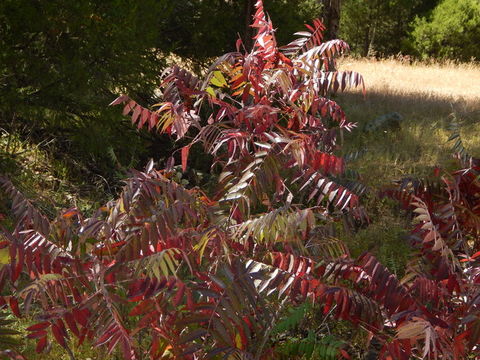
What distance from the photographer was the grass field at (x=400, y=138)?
16.5ft

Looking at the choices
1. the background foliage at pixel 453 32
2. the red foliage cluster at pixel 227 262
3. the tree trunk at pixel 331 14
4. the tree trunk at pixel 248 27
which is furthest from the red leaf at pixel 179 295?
the background foliage at pixel 453 32

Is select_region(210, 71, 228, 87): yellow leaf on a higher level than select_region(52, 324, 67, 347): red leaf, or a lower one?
higher

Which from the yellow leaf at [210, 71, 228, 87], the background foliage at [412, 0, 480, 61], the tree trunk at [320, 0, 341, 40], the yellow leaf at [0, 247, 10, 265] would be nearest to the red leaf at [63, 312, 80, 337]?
the yellow leaf at [0, 247, 10, 265]

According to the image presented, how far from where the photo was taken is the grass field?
16.5 feet

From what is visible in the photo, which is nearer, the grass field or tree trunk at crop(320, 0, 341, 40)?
the grass field

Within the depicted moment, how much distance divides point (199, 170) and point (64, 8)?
222cm

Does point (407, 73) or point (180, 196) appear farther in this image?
point (407, 73)

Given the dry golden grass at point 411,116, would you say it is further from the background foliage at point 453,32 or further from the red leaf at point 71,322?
the background foliage at point 453,32

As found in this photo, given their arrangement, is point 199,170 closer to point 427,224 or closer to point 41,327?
Answer: point 427,224

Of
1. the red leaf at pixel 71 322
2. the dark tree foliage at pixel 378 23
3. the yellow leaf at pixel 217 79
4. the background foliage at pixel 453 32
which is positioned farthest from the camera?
the dark tree foliage at pixel 378 23

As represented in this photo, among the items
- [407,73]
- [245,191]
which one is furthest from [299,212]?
[407,73]

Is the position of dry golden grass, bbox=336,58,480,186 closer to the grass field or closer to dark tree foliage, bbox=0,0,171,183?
the grass field

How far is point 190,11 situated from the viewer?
7852 millimetres

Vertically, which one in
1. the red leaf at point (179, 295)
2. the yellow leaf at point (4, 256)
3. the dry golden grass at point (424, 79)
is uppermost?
the red leaf at point (179, 295)
